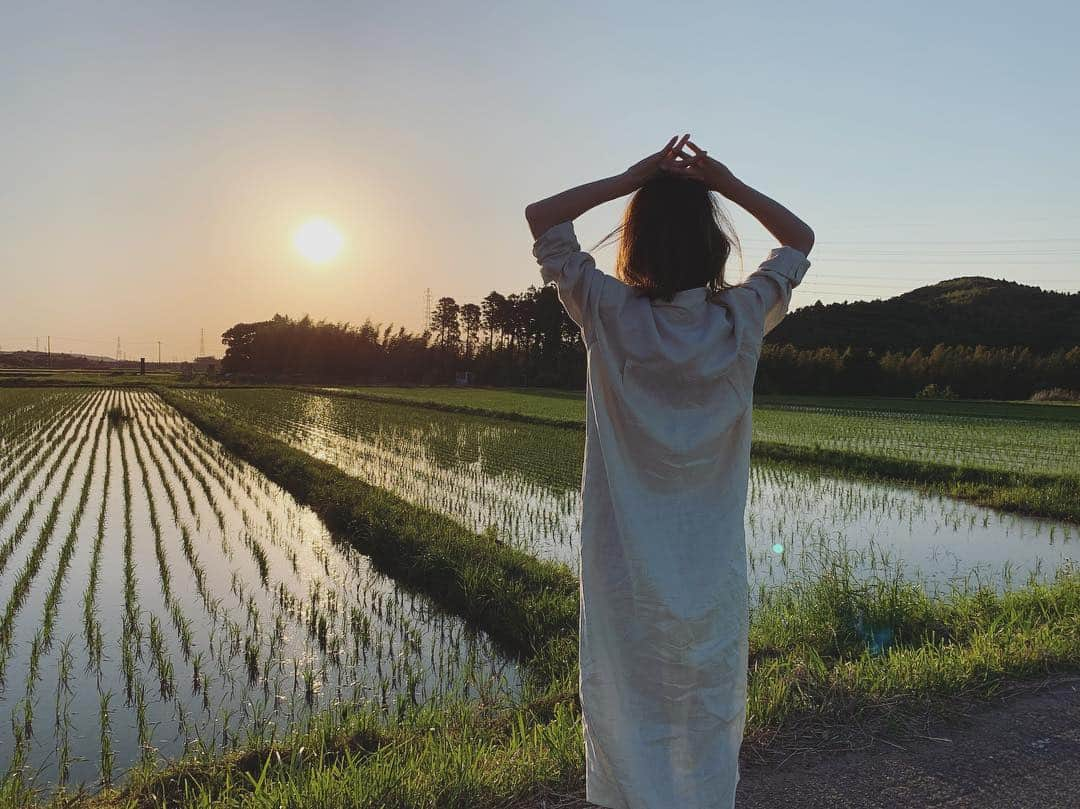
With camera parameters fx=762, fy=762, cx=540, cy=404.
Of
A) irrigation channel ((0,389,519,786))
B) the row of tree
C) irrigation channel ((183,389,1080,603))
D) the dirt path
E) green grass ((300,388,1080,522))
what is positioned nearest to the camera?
the dirt path

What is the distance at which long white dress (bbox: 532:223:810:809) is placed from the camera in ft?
4.26

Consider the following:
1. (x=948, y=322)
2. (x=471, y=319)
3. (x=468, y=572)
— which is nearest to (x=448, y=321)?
(x=471, y=319)

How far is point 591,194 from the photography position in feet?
4.34

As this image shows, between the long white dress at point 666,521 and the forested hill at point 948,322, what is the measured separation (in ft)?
142

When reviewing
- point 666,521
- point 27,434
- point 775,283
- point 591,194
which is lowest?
point 27,434

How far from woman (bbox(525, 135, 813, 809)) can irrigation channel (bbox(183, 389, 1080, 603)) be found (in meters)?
4.18

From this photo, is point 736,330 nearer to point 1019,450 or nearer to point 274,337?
point 1019,450

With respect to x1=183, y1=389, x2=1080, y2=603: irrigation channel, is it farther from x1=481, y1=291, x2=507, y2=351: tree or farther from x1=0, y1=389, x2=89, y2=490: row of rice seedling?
x1=481, y1=291, x2=507, y2=351: tree

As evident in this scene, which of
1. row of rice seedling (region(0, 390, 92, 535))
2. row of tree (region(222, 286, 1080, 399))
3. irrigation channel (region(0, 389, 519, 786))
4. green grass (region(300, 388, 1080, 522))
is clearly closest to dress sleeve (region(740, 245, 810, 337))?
irrigation channel (region(0, 389, 519, 786))

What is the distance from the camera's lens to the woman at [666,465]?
4.26ft

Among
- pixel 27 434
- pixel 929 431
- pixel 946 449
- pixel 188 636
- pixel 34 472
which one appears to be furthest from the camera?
pixel 929 431

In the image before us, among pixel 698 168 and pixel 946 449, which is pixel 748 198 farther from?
pixel 946 449

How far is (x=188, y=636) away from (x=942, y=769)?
4127 millimetres

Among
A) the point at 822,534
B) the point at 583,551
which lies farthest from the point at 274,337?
the point at 583,551
